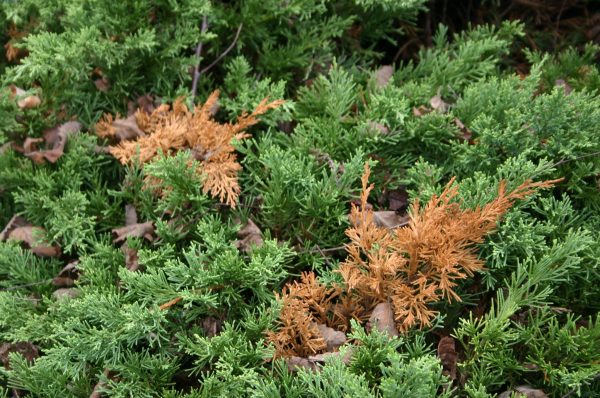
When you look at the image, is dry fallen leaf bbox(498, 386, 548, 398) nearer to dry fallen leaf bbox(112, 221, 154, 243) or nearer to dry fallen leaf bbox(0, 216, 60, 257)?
dry fallen leaf bbox(112, 221, 154, 243)

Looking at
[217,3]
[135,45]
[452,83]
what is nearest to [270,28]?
[217,3]

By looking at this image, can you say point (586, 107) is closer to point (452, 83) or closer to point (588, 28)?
point (452, 83)

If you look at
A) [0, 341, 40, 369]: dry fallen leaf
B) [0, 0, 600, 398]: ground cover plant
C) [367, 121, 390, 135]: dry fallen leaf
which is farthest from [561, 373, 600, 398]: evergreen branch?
[0, 341, 40, 369]: dry fallen leaf

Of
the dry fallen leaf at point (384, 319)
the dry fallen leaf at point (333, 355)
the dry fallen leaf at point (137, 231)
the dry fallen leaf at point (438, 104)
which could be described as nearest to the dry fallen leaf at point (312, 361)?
the dry fallen leaf at point (333, 355)

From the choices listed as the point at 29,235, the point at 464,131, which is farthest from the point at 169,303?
the point at 464,131

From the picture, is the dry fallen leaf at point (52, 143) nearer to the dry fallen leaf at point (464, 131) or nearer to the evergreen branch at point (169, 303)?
the evergreen branch at point (169, 303)

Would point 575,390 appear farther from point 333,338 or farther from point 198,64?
point 198,64
